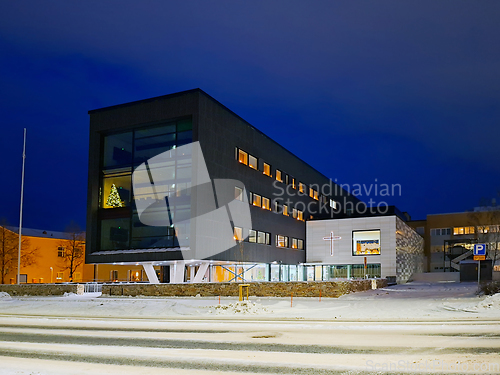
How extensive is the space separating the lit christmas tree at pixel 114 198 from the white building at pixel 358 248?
94.9 feet

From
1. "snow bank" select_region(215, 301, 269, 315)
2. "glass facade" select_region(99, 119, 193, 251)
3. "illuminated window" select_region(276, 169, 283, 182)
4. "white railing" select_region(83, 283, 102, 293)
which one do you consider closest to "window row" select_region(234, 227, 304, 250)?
"illuminated window" select_region(276, 169, 283, 182)

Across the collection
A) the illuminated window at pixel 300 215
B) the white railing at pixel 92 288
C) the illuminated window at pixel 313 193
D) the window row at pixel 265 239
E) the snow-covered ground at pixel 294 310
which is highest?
the illuminated window at pixel 313 193

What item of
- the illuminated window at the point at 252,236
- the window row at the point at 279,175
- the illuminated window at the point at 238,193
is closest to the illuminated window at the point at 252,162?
the window row at the point at 279,175

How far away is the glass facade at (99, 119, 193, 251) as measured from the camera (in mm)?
44122

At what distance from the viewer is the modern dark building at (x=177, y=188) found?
44.0 metres

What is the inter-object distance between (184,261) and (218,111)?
14.8 meters

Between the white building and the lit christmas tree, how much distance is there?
28.9 m

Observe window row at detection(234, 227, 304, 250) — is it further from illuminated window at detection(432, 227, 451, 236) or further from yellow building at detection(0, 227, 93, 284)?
illuminated window at detection(432, 227, 451, 236)

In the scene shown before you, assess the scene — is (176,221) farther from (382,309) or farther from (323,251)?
(323,251)

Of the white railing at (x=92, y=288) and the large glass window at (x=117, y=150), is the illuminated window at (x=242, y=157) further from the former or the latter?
the white railing at (x=92, y=288)

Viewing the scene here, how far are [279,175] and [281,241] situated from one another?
828cm

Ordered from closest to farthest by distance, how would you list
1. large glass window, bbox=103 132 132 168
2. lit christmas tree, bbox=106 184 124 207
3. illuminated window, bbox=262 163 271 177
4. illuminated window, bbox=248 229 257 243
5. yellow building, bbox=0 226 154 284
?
large glass window, bbox=103 132 132 168 < lit christmas tree, bbox=106 184 124 207 < illuminated window, bbox=248 229 257 243 < illuminated window, bbox=262 163 271 177 < yellow building, bbox=0 226 154 284

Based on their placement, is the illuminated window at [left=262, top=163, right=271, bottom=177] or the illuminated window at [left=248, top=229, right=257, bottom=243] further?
the illuminated window at [left=262, top=163, right=271, bottom=177]

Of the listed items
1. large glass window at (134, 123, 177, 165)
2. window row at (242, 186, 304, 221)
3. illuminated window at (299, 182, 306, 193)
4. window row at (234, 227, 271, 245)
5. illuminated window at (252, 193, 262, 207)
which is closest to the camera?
large glass window at (134, 123, 177, 165)
